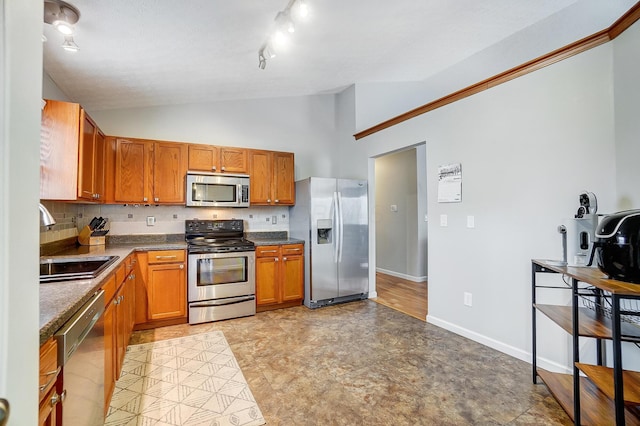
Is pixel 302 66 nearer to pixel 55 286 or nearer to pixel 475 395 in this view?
pixel 55 286

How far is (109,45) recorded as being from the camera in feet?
7.83

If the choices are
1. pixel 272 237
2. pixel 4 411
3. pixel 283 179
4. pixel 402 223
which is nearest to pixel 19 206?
pixel 4 411

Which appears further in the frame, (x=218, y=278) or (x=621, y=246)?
(x=218, y=278)

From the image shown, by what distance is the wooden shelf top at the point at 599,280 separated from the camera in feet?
4.38

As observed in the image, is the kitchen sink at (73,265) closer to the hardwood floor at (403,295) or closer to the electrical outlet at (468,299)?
the electrical outlet at (468,299)

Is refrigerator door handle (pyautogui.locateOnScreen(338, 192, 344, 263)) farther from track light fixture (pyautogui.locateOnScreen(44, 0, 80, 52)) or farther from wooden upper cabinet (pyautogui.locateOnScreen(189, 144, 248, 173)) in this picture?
track light fixture (pyautogui.locateOnScreen(44, 0, 80, 52))

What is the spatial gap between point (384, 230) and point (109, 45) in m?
5.30

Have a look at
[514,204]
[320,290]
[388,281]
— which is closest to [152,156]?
[320,290]

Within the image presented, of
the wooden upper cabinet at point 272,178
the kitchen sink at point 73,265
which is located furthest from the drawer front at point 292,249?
the kitchen sink at point 73,265

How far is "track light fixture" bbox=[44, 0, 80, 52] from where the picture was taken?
5.96ft

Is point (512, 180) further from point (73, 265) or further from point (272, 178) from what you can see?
point (73, 265)

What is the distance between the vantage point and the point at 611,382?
4.88 feet

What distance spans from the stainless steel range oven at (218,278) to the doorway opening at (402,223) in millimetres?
2149

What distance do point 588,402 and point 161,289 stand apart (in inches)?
146
